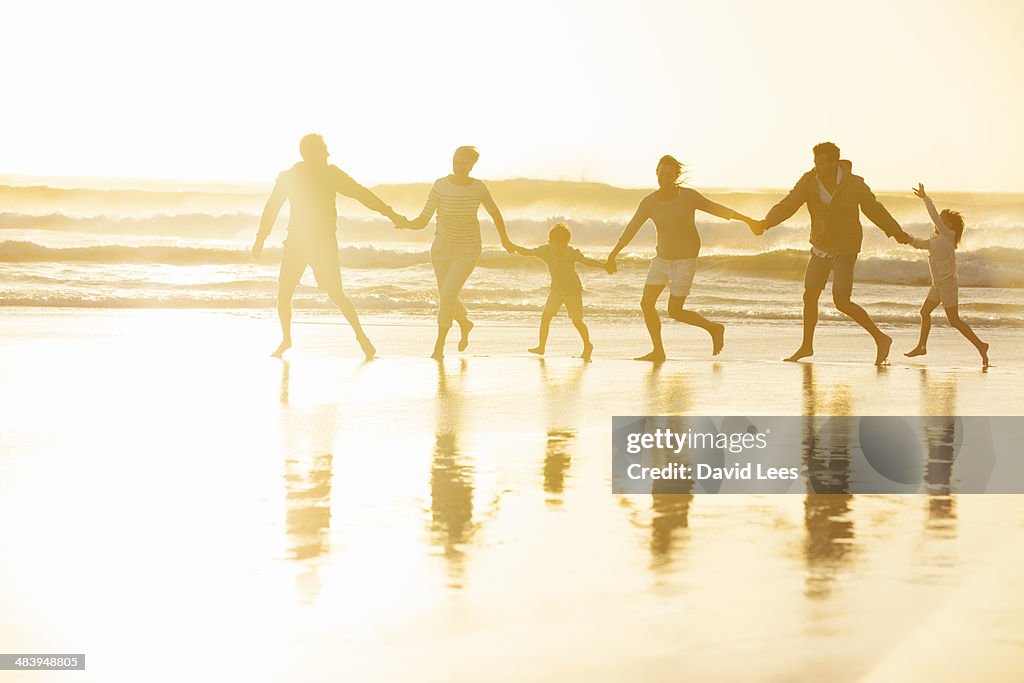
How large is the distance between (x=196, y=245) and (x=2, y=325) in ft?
79.6

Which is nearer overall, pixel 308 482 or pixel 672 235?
pixel 308 482

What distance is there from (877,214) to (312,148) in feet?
17.7

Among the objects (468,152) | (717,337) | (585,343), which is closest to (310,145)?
(468,152)

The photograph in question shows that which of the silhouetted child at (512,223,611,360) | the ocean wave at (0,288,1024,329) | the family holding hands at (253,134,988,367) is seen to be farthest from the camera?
the ocean wave at (0,288,1024,329)

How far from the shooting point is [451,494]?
583cm

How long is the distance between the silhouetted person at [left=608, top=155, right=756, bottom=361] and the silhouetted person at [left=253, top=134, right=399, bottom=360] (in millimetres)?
2540

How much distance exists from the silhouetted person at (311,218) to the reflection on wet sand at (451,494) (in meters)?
4.65

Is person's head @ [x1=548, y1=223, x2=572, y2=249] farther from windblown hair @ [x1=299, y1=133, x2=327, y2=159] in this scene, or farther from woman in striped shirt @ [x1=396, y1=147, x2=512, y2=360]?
windblown hair @ [x1=299, y1=133, x2=327, y2=159]

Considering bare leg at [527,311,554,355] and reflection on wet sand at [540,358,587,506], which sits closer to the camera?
reflection on wet sand at [540,358,587,506]

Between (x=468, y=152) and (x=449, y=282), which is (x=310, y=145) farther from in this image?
(x=449, y=282)

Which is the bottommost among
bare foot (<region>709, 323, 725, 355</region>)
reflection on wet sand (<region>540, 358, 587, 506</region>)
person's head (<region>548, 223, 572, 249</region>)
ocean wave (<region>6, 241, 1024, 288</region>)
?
reflection on wet sand (<region>540, 358, 587, 506</region>)

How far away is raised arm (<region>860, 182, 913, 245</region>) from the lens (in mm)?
13203

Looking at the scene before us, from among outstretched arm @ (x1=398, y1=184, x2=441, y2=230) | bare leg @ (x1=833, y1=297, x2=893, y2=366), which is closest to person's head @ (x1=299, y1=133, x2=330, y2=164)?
outstretched arm @ (x1=398, y1=184, x2=441, y2=230)

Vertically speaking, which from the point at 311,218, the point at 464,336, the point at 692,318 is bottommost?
the point at 464,336
